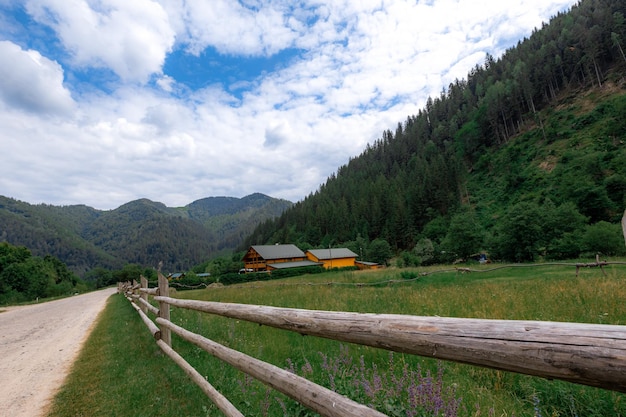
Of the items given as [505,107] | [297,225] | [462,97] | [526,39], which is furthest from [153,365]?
[526,39]

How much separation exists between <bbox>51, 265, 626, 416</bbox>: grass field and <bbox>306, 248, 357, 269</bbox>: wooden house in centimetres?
5747

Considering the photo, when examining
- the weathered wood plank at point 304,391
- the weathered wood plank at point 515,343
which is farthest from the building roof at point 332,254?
the weathered wood plank at point 515,343

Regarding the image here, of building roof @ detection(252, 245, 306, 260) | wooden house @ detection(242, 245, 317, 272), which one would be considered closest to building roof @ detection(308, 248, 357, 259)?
wooden house @ detection(242, 245, 317, 272)

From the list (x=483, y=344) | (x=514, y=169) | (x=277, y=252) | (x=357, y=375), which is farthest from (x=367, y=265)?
(x=483, y=344)

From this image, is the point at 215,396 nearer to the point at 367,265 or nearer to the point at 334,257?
the point at 367,265

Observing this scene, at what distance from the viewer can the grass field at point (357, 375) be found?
3.02m

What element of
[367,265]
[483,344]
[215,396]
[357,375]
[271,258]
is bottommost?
[367,265]

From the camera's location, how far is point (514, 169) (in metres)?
72.7

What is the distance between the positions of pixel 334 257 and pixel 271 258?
14.0m

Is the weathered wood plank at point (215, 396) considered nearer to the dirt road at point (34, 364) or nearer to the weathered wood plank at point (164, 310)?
the weathered wood plank at point (164, 310)

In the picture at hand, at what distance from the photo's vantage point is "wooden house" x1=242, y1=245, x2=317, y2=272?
66375 millimetres

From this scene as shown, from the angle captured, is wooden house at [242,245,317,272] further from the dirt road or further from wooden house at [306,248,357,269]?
the dirt road

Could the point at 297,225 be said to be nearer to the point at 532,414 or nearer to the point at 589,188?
the point at 589,188

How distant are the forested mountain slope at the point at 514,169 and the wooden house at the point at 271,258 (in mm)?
14382
